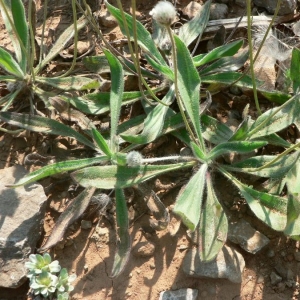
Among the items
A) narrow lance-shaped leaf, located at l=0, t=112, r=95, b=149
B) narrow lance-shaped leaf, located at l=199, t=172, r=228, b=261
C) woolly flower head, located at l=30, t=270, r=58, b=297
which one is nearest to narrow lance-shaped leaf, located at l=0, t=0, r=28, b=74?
narrow lance-shaped leaf, located at l=0, t=112, r=95, b=149

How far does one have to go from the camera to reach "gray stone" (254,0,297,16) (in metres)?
4.35

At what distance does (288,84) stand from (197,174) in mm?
1107

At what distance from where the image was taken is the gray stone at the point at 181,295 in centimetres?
320

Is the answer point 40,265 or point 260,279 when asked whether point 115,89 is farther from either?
point 260,279

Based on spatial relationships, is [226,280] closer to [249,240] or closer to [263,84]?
[249,240]

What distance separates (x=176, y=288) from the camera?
10.9 ft

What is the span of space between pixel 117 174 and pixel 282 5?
2.28m

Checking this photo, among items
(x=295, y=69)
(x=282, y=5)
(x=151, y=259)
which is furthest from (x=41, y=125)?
(x=282, y=5)

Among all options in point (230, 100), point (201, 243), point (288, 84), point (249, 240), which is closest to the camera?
point (201, 243)

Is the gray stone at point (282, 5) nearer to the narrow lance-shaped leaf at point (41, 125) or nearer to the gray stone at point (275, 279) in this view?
the narrow lance-shaped leaf at point (41, 125)

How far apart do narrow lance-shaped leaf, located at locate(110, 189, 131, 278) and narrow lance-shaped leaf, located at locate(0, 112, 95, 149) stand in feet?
1.76

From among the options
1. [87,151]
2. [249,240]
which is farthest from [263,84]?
[87,151]

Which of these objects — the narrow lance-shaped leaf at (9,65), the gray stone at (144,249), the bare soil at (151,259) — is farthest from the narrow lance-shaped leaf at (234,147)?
the narrow lance-shaped leaf at (9,65)

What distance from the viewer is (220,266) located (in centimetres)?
324
